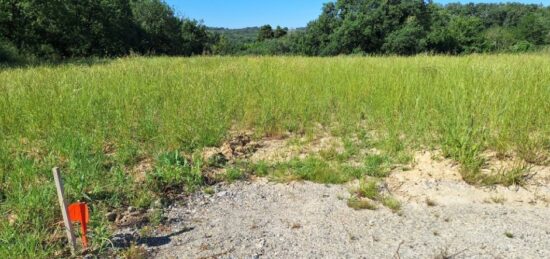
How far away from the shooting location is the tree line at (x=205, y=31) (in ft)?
75.3

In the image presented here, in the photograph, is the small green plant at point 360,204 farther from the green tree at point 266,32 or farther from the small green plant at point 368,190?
the green tree at point 266,32

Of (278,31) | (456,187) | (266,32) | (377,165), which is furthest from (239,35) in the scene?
(456,187)

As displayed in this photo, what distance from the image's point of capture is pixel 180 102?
18.7ft

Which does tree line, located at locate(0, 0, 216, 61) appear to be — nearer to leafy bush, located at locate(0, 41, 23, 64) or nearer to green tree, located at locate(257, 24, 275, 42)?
leafy bush, located at locate(0, 41, 23, 64)

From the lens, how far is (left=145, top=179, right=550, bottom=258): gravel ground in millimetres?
2502

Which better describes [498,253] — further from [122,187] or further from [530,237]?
[122,187]

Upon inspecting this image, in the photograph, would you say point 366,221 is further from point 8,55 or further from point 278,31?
point 278,31

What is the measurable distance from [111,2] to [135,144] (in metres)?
31.6

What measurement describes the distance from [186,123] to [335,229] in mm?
2621

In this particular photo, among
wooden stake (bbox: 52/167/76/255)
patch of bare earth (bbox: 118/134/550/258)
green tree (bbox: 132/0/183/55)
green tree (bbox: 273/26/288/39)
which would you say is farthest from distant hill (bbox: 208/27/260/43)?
wooden stake (bbox: 52/167/76/255)

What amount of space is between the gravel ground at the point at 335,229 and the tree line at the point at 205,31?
18.3 m

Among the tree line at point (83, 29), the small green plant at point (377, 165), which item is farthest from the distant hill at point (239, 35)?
the small green plant at point (377, 165)

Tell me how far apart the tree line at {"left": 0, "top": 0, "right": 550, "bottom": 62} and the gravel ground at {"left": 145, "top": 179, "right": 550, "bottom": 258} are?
18.3 meters

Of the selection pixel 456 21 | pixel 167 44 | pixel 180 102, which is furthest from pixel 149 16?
pixel 180 102
